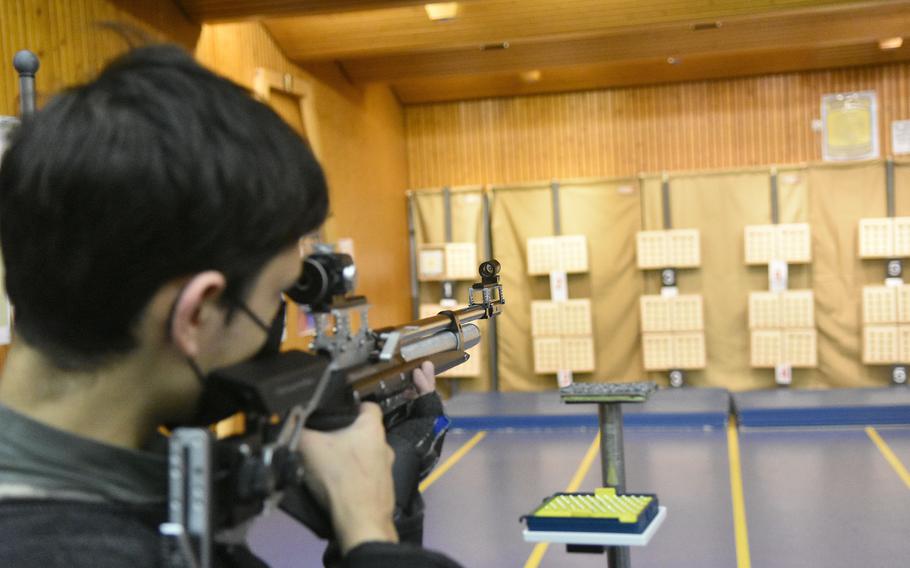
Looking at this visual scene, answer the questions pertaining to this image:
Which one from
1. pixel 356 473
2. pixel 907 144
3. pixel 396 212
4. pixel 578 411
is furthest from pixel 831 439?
pixel 356 473

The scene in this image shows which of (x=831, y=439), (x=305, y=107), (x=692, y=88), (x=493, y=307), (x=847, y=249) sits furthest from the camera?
(x=692, y=88)

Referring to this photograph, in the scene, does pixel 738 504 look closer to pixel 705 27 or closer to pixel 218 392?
pixel 705 27

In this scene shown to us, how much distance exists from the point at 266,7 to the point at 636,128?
5.06 meters

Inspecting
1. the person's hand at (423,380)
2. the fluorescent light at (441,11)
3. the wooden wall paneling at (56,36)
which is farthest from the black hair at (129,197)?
the fluorescent light at (441,11)

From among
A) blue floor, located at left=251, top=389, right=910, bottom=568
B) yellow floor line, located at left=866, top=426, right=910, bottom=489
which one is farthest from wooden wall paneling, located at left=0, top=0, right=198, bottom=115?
yellow floor line, located at left=866, top=426, right=910, bottom=489

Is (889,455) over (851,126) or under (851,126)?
under

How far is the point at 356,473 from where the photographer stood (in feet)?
3.72

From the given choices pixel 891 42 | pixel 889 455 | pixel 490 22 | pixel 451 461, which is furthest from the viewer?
pixel 891 42

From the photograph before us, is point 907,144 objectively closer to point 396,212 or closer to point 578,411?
point 578,411

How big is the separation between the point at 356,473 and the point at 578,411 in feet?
25.8

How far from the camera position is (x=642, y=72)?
1013cm

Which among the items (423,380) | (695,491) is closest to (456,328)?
(423,380)

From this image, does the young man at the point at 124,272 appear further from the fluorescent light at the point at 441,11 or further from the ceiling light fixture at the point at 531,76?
the ceiling light fixture at the point at 531,76

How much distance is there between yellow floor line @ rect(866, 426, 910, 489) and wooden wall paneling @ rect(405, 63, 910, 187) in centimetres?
339
